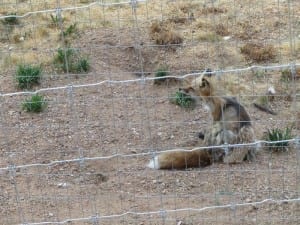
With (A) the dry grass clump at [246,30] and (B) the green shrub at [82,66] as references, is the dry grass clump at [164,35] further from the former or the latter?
(B) the green shrub at [82,66]

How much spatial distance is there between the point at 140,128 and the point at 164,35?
7.62 ft

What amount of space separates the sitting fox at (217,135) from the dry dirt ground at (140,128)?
110 millimetres

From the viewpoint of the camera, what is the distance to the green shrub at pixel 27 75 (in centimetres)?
875

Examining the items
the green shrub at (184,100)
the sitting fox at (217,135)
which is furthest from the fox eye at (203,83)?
the green shrub at (184,100)

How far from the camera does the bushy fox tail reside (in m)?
6.99

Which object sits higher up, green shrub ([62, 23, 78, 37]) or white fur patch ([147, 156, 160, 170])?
green shrub ([62, 23, 78, 37])

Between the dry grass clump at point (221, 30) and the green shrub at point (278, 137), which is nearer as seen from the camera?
the green shrub at point (278, 137)

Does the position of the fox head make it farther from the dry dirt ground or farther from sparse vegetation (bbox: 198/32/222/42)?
sparse vegetation (bbox: 198/32/222/42)

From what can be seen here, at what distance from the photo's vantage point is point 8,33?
10.4 m

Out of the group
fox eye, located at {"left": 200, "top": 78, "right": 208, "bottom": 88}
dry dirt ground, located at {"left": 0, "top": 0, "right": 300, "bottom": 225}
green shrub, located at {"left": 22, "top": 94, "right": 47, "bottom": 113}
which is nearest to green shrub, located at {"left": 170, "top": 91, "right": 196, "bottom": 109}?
dry dirt ground, located at {"left": 0, "top": 0, "right": 300, "bottom": 225}

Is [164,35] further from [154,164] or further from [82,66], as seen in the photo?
[154,164]

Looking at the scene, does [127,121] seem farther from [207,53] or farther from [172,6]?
[172,6]

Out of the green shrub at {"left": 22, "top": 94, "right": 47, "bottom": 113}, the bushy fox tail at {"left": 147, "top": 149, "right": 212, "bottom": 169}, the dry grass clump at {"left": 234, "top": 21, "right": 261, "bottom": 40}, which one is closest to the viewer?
the bushy fox tail at {"left": 147, "top": 149, "right": 212, "bottom": 169}

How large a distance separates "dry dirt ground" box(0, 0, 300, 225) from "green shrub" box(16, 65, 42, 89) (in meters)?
0.13
